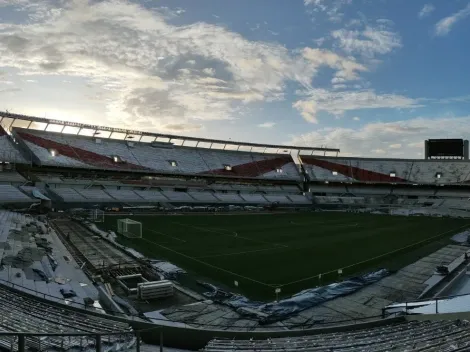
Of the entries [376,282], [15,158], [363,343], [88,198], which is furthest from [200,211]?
[363,343]

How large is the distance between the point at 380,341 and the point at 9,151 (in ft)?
178

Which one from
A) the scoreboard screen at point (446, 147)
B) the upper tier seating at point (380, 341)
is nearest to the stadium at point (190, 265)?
the upper tier seating at point (380, 341)

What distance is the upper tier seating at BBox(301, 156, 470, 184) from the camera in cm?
7056

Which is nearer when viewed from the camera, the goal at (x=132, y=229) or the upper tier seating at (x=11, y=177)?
the goal at (x=132, y=229)

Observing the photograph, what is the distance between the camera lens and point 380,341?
9828 millimetres

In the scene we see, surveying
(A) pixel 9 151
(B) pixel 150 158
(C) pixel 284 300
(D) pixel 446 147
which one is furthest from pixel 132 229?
(D) pixel 446 147

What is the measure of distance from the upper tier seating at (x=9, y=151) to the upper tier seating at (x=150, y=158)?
1893mm

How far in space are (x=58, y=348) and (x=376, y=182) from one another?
74.2 m

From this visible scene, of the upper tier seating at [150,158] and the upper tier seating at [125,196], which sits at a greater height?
the upper tier seating at [150,158]

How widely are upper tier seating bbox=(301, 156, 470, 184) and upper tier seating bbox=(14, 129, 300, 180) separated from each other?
5298mm

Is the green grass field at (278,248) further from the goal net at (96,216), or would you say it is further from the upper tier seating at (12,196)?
the upper tier seating at (12,196)

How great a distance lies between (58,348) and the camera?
8.08 m

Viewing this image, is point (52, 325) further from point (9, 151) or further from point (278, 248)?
point (9, 151)

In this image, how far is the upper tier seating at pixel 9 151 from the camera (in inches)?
1964
